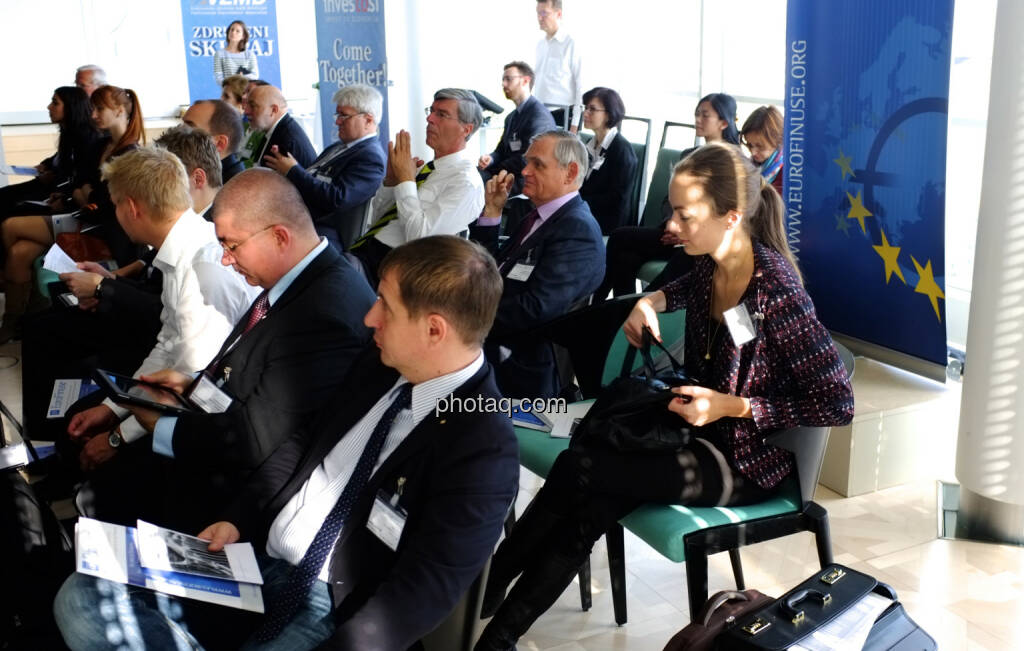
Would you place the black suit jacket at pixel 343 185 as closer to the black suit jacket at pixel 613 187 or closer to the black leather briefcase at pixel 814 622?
the black suit jacket at pixel 613 187

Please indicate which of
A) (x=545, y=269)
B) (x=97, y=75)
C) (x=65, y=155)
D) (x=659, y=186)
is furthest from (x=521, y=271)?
(x=97, y=75)

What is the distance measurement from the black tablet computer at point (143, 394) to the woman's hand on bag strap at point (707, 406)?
1.19 m

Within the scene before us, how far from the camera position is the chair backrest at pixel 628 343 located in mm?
2730

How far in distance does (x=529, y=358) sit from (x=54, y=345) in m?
1.86

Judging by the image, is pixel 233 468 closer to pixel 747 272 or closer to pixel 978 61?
pixel 747 272

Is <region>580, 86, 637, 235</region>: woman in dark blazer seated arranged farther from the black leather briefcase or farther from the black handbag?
the black leather briefcase

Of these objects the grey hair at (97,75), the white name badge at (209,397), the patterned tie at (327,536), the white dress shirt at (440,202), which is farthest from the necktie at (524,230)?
Answer: the grey hair at (97,75)

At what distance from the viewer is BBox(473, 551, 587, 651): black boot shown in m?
2.21

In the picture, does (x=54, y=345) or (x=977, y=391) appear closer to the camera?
(x=977, y=391)

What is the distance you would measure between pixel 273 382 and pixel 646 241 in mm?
3035

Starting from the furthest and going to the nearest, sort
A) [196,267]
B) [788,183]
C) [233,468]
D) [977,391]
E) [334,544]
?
[788,183]
[977,391]
[196,267]
[233,468]
[334,544]

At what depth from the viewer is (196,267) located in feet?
9.03

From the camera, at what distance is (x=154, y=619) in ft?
5.34

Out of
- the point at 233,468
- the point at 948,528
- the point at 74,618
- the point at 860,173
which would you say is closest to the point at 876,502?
the point at 948,528
